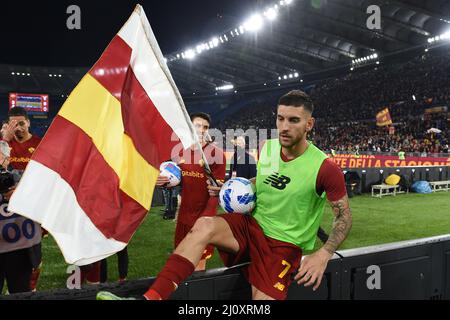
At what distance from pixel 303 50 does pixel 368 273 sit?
38.3m

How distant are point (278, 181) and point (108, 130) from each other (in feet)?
4.05

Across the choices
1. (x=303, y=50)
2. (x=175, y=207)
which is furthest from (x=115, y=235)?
(x=303, y=50)

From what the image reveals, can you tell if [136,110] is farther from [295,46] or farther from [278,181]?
[295,46]

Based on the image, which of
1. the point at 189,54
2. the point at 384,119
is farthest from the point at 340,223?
the point at 189,54

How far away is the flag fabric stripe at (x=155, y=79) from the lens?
289 cm

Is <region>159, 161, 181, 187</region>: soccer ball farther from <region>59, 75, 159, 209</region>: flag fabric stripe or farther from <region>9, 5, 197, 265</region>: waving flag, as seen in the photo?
<region>59, 75, 159, 209</region>: flag fabric stripe

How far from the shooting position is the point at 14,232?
11.6 ft

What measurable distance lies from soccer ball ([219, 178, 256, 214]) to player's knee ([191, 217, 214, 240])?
35 centimetres

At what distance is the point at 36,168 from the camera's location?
8.10ft

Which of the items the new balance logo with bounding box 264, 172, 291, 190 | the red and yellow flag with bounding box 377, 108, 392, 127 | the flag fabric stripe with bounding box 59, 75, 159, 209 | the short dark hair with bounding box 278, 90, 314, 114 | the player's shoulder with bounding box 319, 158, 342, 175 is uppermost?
the red and yellow flag with bounding box 377, 108, 392, 127

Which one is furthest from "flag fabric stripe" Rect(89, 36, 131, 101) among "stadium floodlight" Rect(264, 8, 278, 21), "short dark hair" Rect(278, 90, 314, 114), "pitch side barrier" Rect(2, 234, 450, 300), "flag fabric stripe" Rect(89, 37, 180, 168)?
"stadium floodlight" Rect(264, 8, 278, 21)

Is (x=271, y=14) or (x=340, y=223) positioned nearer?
(x=340, y=223)

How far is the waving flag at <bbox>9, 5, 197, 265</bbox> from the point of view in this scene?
245 cm

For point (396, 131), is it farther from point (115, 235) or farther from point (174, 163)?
point (115, 235)
